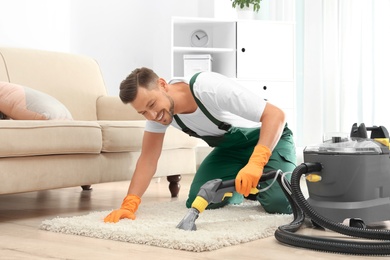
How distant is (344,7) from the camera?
468 cm

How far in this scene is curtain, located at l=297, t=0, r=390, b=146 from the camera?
454 centimetres

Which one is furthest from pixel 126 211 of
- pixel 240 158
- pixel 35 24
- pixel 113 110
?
pixel 35 24

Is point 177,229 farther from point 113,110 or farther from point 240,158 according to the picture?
point 113,110

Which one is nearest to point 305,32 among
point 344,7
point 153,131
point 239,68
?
point 344,7

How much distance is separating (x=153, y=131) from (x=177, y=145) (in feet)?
2.54

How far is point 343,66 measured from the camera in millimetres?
4715

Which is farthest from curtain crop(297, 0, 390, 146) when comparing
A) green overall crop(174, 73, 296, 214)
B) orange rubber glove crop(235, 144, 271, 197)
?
orange rubber glove crop(235, 144, 271, 197)

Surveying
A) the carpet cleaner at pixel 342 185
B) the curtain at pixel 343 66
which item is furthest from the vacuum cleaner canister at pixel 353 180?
the curtain at pixel 343 66

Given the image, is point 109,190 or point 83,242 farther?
point 109,190

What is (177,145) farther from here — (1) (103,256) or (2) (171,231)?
(1) (103,256)

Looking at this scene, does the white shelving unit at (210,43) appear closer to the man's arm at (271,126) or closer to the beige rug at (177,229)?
the beige rug at (177,229)

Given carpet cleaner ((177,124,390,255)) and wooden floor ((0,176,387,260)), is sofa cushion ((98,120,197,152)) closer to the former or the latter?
wooden floor ((0,176,387,260))

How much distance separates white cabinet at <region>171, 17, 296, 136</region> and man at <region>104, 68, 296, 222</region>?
188cm

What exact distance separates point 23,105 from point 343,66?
2698mm
